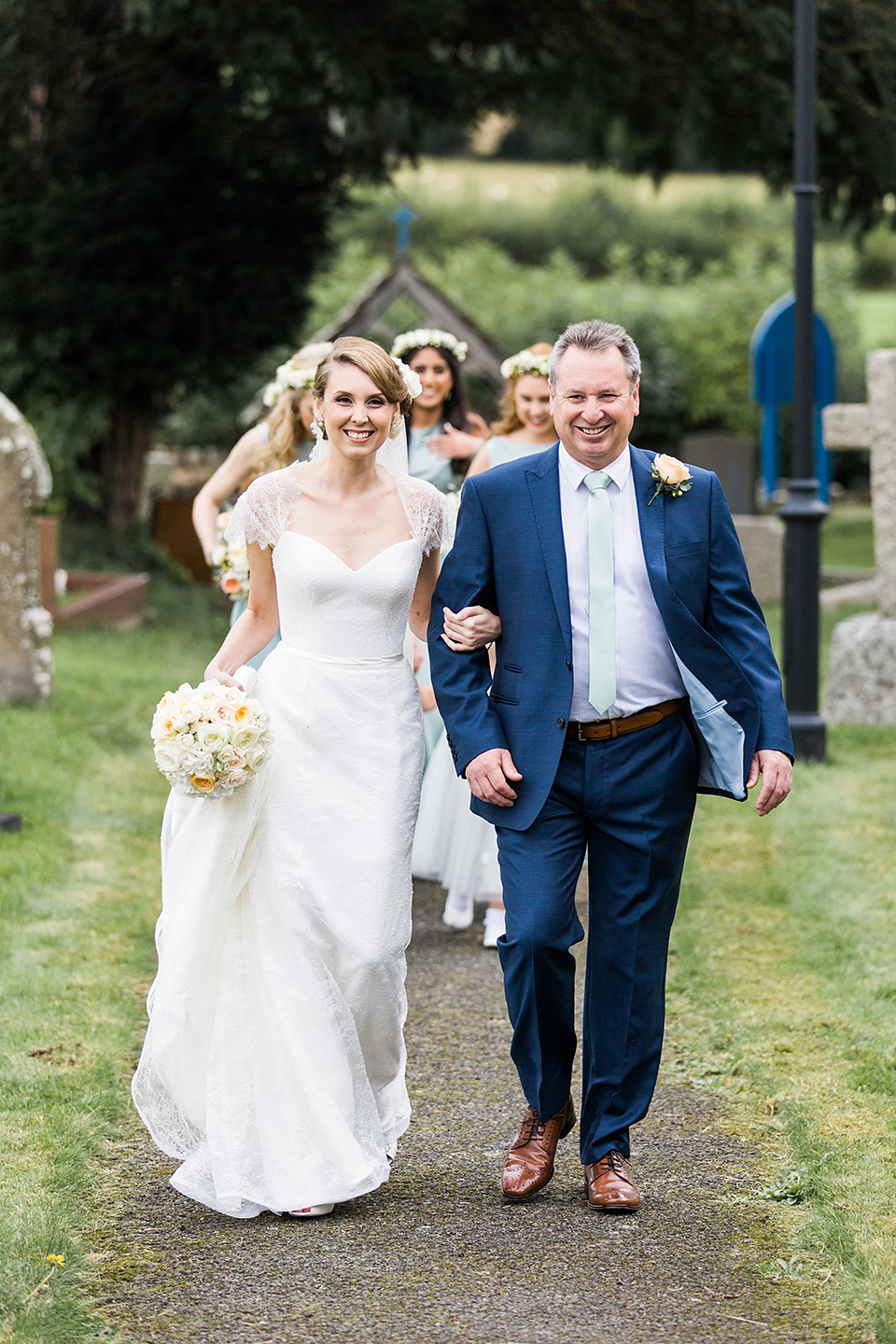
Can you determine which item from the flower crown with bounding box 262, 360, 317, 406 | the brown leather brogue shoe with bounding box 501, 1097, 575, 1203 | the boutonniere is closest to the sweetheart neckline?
the boutonniere

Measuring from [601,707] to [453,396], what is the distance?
12.9 ft

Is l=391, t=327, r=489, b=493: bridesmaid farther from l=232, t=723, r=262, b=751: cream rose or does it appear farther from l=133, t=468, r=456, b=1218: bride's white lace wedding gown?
l=232, t=723, r=262, b=751: cream rose

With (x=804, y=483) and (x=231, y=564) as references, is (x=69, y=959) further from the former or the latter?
(x=804, y=483)

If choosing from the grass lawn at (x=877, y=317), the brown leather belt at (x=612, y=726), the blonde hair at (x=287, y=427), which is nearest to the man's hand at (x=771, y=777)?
the brown leather belt at (x=612, y=726)

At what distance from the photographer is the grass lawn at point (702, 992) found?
3.96 meters

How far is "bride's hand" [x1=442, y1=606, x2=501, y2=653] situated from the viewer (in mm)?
4148

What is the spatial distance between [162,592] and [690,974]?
1226 cm

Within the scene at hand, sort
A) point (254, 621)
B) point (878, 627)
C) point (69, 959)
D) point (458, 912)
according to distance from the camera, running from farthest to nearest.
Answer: point (878, 627)
point (458, 912)
point (69, 959)
point (254, 621)

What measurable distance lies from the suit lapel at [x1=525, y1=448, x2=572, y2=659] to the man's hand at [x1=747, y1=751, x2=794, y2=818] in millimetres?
547

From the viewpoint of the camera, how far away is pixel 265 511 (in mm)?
4520

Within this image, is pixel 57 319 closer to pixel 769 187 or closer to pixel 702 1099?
pixel 769 187

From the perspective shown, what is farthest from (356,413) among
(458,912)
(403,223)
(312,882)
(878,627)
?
(403,223)

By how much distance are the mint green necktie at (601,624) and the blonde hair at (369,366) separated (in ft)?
2.34

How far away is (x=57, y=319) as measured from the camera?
16.5 metres
